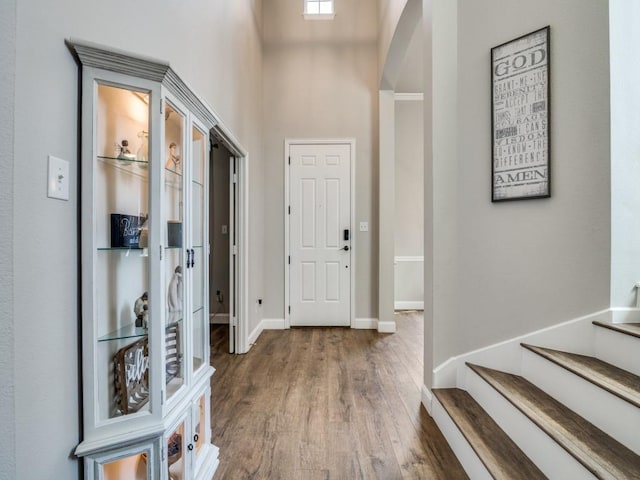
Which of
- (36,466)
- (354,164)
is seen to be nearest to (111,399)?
(36,466)

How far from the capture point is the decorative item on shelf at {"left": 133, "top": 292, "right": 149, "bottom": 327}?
1247mm

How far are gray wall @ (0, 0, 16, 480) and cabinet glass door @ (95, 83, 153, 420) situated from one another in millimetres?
268

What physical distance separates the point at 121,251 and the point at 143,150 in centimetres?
39

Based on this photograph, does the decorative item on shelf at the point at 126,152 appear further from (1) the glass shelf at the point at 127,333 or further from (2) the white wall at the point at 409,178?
(2) the white wall at the point at 409,178

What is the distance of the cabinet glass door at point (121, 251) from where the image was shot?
1128 millimetres

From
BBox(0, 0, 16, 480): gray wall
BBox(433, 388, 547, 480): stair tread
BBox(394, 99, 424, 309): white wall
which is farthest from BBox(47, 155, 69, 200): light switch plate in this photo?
BBox(394, 99, 424, 309): white wall

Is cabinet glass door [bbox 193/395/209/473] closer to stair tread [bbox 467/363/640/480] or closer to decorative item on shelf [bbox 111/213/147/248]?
decorative item on shelf [bbox 111/213/147/248]

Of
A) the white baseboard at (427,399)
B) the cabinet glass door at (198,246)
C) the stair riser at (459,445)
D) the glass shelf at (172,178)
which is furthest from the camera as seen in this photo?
the white baseboard at (427,399)

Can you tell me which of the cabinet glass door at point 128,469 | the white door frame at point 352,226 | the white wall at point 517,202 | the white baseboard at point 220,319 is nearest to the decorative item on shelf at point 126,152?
the cabinet glass door at point 128,469

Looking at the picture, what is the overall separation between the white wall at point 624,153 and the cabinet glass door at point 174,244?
2002 mm

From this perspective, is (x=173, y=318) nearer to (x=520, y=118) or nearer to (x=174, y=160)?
(x=174, y=160)

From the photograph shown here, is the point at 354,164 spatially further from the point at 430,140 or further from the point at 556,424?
the point at 556,424

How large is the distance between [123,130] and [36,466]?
43.1 inches

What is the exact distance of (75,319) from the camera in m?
1.04
